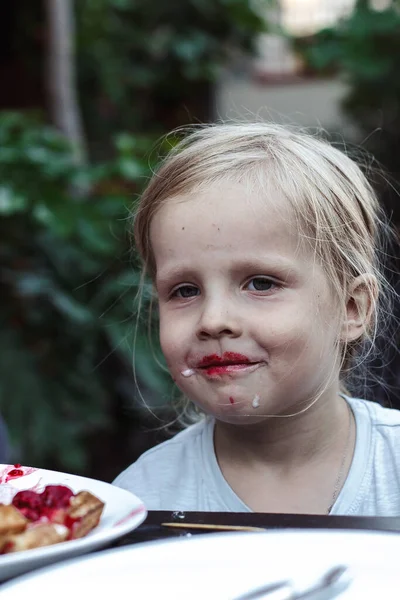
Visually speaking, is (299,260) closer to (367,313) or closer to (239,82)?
(367,313)

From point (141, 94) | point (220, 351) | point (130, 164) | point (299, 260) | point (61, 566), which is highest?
point (141, 94)

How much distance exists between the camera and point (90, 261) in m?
3.09

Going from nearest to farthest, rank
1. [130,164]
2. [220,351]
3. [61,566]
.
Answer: [61,566] < [220,351] < [130,164]

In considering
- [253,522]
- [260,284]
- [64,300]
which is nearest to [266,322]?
[260,284]

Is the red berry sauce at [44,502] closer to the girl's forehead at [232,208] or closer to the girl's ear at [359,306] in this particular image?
the girl's forehead at [232,208]

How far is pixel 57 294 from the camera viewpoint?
3000 mm

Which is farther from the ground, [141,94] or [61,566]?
[141,94]

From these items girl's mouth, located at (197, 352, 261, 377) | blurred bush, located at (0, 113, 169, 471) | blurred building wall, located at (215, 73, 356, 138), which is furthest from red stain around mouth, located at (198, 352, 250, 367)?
blurred building wall, located at (215, 73, 356, 138)

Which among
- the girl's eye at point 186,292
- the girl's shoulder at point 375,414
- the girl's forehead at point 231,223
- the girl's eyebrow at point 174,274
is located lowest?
the girl's shoulder at point 375,414

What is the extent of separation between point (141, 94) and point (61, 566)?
5.89 m

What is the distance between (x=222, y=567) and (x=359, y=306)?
78cm

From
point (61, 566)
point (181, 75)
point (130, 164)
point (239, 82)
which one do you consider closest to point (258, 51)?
point (181, 75)

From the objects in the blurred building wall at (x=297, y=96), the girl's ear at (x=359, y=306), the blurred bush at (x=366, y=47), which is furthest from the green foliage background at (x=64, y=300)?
the blurred building wall at (x=297, y=96)

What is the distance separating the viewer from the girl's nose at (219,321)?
1.16 m
